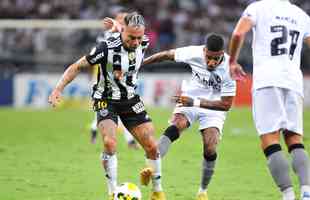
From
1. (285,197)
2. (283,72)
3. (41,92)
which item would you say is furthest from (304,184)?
(41,92)

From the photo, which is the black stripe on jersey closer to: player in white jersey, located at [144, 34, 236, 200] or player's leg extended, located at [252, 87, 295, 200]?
player in white jersey, located at [144, 34, 236, 200]

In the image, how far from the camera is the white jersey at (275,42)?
8859mm

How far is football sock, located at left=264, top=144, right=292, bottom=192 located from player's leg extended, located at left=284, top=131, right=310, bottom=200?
0.58 feet

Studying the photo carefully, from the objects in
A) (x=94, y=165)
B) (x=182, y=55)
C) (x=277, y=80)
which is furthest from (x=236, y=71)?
(x=94, y=165)

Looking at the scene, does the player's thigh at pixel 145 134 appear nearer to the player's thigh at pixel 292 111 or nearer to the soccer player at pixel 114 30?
the soccer player at pixel 114 30

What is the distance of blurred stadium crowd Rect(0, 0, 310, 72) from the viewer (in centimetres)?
2928

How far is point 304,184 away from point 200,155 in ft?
23.1

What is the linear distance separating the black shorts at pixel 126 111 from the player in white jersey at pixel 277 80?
1823 millimetres

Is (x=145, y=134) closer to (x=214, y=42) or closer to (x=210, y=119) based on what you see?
(x=210, y=119)

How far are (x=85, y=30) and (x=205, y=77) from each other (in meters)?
18.4

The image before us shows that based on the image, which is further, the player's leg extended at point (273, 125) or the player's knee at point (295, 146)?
the player's knee at point (295, 146)

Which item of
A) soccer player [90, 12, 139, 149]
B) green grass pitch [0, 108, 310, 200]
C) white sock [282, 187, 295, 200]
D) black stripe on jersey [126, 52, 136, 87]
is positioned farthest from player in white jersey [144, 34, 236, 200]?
white sock [282, 187, 295, 200]

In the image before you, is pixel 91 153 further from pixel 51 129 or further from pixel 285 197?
pixel 285 197

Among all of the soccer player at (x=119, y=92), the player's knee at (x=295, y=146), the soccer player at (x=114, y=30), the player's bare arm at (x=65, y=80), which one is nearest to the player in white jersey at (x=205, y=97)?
the soccer player at (x=119, y=92)
